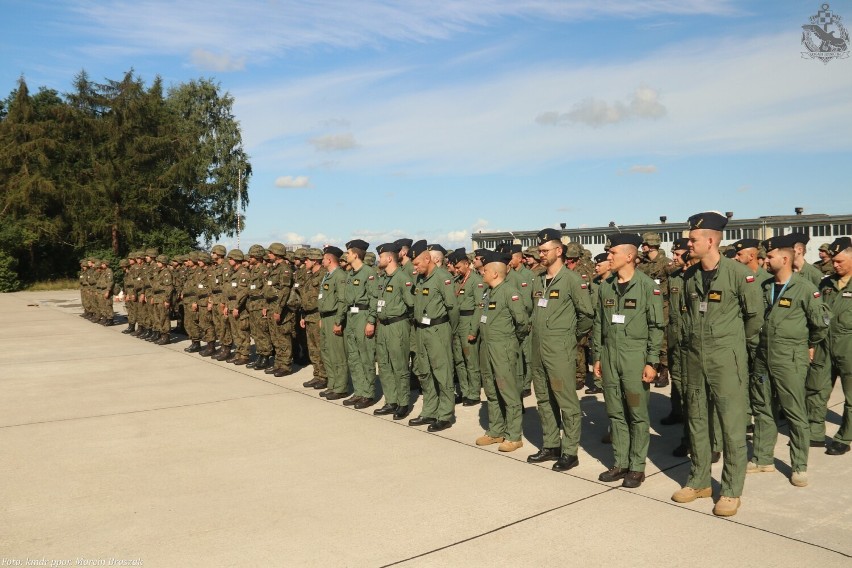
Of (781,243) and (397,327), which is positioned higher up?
(781,243)

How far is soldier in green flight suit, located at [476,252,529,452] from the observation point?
6254 millimetres

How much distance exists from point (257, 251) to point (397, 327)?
494 centimetres

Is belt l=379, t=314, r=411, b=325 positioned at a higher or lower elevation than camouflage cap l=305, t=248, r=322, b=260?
lower

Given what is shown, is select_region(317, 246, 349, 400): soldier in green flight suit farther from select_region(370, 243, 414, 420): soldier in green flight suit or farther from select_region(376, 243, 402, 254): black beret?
select_region(370, 243, 414, 420): soldier in green flight suit

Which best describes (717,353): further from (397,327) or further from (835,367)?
(397,327)

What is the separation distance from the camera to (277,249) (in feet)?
36.8

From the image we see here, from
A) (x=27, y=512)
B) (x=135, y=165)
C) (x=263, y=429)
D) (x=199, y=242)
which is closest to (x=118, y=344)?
(x=263, y=429)

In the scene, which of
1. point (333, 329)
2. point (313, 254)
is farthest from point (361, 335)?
point (313, 254)

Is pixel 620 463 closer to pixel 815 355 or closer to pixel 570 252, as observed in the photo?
pixel 815 355

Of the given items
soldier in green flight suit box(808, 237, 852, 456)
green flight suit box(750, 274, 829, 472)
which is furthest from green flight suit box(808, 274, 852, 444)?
green flight suit box(750, 274, 829, 472)

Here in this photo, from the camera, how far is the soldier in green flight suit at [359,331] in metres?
8.31

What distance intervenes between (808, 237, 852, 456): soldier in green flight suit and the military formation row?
0.01m

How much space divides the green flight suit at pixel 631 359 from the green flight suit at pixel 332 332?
4282 millimetres

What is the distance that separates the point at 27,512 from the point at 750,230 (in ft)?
122
